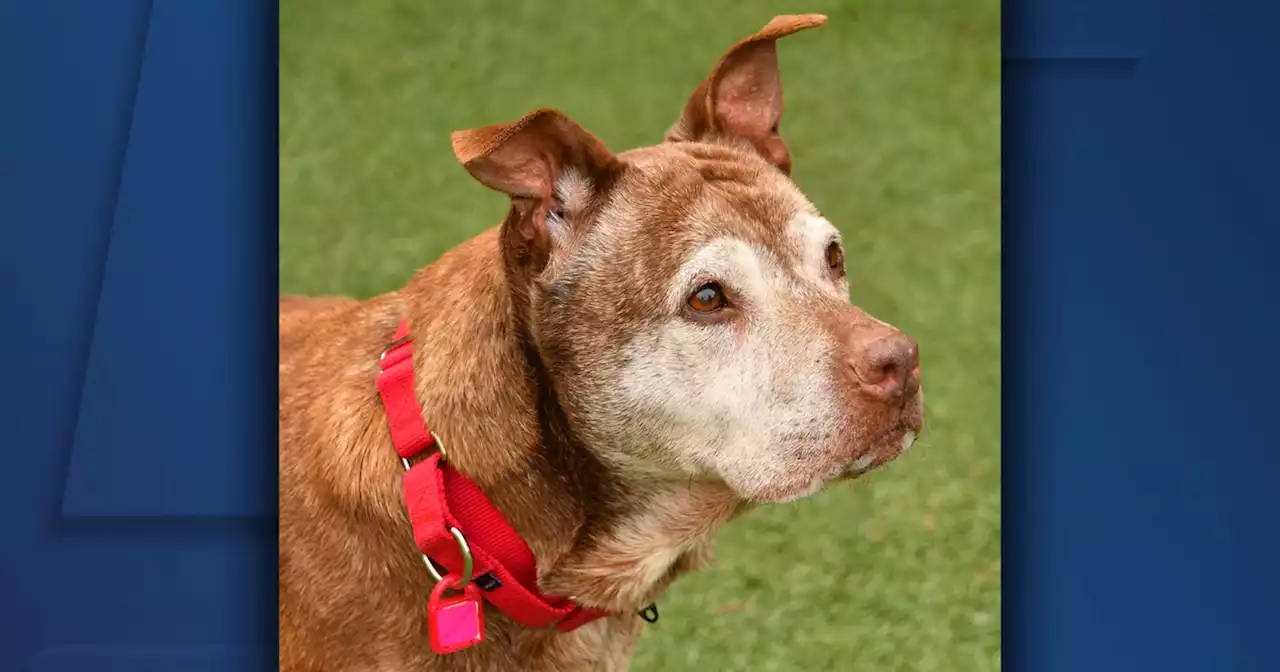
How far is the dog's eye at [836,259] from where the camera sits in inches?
79.3

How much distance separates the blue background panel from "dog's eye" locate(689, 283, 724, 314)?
31.8 inches

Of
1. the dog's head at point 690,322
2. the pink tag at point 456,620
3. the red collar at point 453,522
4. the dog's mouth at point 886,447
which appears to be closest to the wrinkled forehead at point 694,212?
the dog's head at point 690,322

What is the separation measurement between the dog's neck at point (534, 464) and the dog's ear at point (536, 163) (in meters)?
0.11

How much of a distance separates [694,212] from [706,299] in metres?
0.14

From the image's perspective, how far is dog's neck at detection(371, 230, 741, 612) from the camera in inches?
75.7

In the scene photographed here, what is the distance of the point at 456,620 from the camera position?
1944mm

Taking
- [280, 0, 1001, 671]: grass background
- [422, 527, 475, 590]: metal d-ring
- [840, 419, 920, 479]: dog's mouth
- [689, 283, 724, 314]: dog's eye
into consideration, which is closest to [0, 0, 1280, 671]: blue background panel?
[280, 0, 1001, 671]: grass background

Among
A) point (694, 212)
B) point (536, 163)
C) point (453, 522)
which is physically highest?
point (536, 163)
